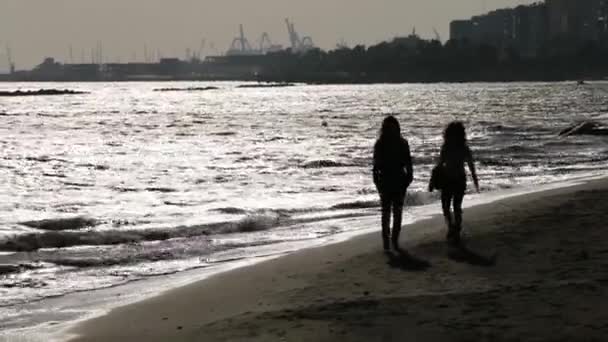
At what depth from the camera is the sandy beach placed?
6.46 metres

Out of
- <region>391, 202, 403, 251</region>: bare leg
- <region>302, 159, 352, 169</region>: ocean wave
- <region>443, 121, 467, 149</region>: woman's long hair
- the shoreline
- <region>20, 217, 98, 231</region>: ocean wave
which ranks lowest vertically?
<region>302, 159, 352, 169</region>: ocean wave

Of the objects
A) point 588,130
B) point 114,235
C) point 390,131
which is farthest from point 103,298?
point 588,130

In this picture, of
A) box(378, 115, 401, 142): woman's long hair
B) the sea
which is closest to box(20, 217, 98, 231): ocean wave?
the sea

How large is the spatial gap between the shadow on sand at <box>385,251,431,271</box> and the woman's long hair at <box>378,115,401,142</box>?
1279 mm

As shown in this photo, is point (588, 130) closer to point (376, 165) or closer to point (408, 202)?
point (408, 202)

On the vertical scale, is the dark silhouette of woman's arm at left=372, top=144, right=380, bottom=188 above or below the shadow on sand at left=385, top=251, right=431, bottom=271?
above

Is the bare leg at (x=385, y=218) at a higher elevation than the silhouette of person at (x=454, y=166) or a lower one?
lower

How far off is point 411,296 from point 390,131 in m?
2.95

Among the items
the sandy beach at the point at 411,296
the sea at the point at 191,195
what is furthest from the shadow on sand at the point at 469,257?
the sea at the point at 191,195

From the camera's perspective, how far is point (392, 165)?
33.2ft

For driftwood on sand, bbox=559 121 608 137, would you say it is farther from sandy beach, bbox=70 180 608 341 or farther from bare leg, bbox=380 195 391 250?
bare leg, bbox=380 195 391 250

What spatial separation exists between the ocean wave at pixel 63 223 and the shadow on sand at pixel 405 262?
288 inches

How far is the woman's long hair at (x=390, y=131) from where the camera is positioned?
393 inches

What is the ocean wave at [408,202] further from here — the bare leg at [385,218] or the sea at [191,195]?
the bare leg at [385,218]
